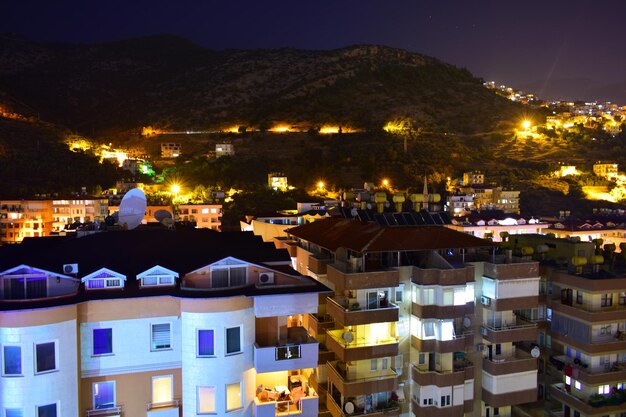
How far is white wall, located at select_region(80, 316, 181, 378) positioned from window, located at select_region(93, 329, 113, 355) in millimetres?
88

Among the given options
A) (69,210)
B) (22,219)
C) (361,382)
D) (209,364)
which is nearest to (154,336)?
(209,364)

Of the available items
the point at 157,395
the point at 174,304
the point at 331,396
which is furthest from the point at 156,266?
the point at 331,396

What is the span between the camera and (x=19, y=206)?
7381 cm

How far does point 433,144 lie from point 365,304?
11337 cm

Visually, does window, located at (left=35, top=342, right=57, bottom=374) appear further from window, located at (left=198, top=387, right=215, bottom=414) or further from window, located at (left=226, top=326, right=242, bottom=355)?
window, located at (left=226, top=326, right=242, bottom=355)

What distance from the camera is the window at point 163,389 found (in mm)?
13531

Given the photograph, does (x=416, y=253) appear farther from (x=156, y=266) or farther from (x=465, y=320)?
(x=156, y=266)

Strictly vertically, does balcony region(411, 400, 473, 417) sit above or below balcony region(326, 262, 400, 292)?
below

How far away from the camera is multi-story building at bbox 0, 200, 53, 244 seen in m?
73.4

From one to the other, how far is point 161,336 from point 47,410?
9.91 ft

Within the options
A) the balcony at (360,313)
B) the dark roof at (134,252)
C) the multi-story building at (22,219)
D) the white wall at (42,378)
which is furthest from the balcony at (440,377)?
the multi-story building at (22,219)

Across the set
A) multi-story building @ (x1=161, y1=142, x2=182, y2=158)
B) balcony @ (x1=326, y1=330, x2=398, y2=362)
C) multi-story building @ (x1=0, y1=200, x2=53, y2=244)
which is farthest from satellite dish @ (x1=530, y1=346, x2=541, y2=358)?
multi-story building @ (x1=161, y1=142, x2=182, y2=158)

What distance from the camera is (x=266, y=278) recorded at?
14234 mm

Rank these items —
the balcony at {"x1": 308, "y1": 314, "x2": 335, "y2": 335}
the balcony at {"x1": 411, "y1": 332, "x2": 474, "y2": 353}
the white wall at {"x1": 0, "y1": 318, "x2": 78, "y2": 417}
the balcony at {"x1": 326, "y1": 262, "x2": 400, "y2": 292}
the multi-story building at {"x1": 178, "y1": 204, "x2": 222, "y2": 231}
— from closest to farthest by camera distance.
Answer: the white wall at {"x1": 0, "y1": 318, "x2": 78, "y2": 417}, the balcony at {"x1": 326, "y1": 262, "x2": 400, "y2": 292}, the balcony at {"x1": 411, "y1": 332, "x2": 474, "y2": 353}, the balcony at {"x1": 308, "y1": 314, "x2": 335, "y2": 335}, the multi-story building at {"x1": 178, "y1": 204, "x2": 222, "y2": 231}
